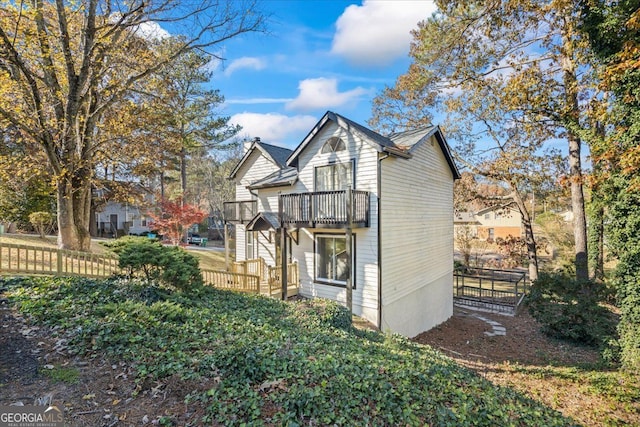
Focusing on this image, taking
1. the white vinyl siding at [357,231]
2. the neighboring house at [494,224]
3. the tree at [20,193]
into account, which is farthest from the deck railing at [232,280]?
the neighboring house at [494,224]

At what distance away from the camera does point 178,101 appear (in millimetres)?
23781

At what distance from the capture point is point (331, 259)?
463 inches

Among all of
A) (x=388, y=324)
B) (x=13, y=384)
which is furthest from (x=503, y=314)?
(x=13, y=384)

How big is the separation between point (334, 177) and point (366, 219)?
2228 millimetres

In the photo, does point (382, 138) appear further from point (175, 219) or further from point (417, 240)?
point (175, 219)

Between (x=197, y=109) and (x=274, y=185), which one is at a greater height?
(x=197, y=109)

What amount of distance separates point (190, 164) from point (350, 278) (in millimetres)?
28402

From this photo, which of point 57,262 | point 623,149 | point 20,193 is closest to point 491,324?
point 623,149

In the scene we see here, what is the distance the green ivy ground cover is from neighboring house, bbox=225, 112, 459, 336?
435 cm

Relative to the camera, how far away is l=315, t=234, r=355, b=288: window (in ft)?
37.3

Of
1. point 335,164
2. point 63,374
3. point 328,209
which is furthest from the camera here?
point 335,164

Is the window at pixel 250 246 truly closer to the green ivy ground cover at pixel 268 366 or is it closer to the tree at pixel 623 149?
the green ivy ground cover at pixel 268 366

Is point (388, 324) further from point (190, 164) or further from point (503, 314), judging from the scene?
point (190, 164)

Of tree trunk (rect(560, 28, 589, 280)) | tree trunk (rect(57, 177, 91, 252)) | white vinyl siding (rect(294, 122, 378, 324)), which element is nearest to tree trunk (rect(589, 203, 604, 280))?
tree trunk (rect(560, 28, 589, 280))
